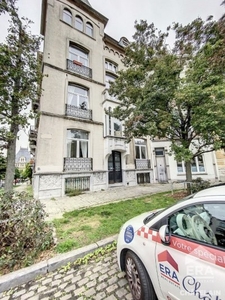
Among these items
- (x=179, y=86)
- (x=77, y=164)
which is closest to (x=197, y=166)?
(x=179, y=86)

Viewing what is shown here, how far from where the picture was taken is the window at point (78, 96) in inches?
430

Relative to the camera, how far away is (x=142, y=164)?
13.1 m

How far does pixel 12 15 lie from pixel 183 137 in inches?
330

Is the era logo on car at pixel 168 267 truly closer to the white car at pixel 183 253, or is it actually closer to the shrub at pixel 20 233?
the white car at pixel 183 253

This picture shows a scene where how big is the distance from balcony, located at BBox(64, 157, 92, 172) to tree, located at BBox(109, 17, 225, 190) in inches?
163

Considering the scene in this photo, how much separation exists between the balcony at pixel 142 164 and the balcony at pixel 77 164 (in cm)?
463

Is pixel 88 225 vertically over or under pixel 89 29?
under

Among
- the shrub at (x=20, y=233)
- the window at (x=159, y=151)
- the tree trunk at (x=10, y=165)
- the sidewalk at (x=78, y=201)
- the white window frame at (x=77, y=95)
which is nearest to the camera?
the shrub at (x=20, y=233)

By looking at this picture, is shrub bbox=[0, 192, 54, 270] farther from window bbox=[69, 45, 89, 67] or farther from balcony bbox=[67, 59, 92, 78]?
window bbox=[69, 45, 89, 67]

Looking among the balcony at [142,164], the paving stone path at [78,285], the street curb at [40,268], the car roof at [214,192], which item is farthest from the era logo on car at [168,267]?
the balcony at [142,164]

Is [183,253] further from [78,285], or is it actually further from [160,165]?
[160,165]

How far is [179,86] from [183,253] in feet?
21.3

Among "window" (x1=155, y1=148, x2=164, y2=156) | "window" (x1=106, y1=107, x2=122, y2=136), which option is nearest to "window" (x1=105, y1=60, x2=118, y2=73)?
"window" (x1=106, y1=107, x2=122, y2=136)

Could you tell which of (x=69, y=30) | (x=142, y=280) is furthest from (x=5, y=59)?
(x=69, y=30)
